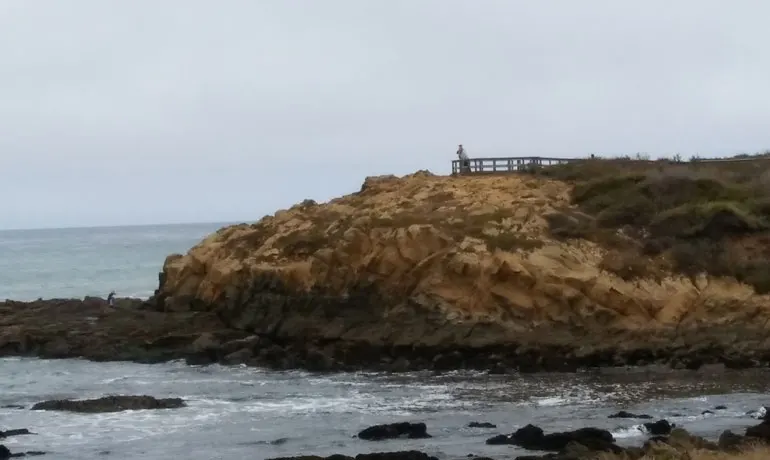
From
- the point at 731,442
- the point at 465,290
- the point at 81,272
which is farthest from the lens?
the point at 81,272

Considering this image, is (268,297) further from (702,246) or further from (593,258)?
(702,246)

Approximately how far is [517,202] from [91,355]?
1534 centimetres

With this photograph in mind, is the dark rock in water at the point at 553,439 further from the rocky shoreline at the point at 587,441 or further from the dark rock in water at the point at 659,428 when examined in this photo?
the dark rock in water at the point at 659,428

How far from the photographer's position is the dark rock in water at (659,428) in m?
21.5

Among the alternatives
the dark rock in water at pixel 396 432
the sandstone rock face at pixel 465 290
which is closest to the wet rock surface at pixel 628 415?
the dark rock in water at pixel 396 432

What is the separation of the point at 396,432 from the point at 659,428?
16.9 ft

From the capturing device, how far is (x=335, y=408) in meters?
26.7

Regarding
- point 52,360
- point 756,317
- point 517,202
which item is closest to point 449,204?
point 517,202

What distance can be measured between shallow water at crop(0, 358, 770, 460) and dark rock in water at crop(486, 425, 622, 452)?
0.35m

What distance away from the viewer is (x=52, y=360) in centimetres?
3794

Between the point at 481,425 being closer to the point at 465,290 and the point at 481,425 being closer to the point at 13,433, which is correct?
the point at 13,433

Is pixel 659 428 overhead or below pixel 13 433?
overhead

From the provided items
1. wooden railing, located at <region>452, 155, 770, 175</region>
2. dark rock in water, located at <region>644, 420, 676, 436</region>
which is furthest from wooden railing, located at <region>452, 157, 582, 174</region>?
dark rock in water, located at <region>644, 420, 676, 436</region>

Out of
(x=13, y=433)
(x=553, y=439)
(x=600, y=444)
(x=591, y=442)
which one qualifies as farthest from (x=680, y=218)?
(x=13, y=433)
